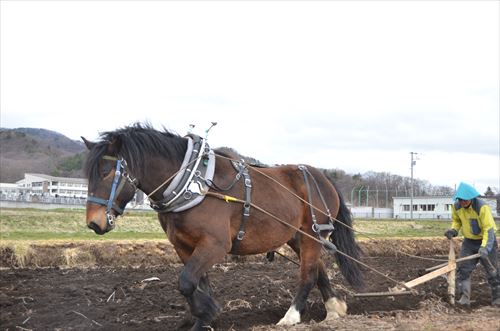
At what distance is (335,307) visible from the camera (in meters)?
7.59

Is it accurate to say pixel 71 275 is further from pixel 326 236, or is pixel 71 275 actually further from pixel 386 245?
pixel 386 245

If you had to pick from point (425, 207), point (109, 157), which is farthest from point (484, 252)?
point (425, 207)

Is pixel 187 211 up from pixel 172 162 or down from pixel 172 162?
down

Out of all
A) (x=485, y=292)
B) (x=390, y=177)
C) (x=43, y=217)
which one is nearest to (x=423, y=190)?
(x=390, y=177)

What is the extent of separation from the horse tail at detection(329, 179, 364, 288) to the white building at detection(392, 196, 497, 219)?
205 feet

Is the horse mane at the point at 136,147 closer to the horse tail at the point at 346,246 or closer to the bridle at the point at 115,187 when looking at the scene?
the bridle at the point at 115,187

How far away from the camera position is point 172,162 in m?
6.25

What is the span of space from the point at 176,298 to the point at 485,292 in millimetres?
5417

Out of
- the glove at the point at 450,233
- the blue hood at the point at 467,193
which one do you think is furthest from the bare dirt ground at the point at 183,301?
the blue hood at the point at 467,193

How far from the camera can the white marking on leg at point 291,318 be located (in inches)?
271

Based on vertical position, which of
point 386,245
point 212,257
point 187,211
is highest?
point 187,211

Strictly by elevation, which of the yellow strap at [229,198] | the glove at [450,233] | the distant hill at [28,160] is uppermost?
the distant hill at [28,160]

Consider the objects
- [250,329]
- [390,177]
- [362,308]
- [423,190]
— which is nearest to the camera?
[250,329]

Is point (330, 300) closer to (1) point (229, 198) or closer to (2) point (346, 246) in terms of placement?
(2) point (346, 246)
